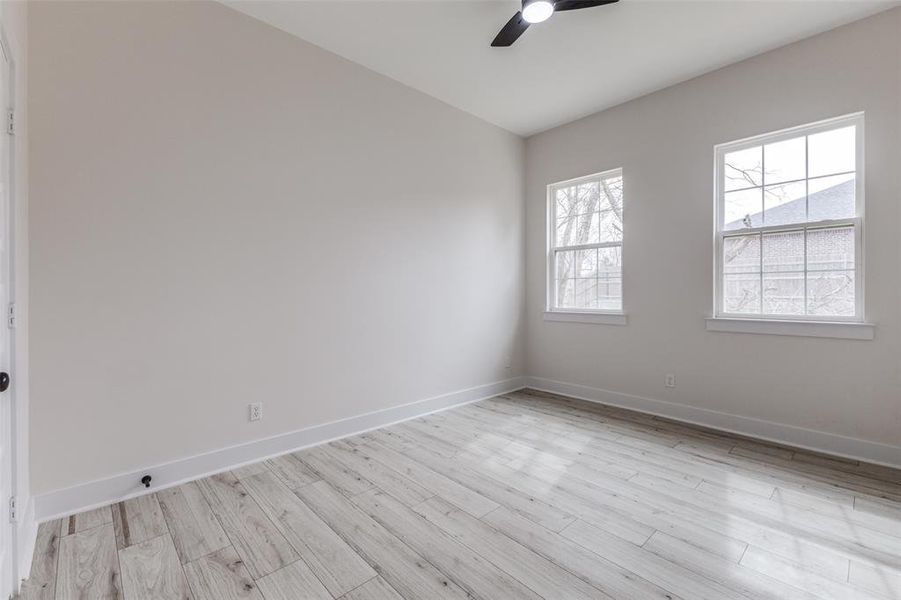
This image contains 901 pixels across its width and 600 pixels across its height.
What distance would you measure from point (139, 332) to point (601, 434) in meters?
3.25

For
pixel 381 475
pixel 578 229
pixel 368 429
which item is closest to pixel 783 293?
pixel 578 229

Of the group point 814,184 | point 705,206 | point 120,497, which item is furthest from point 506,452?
point 814,184

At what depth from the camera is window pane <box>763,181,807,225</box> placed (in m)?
2.94

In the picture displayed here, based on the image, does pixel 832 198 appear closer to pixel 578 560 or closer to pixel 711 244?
pixel 711 244

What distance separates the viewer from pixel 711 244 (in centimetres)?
330

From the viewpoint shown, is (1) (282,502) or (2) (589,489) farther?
(2) (589,489)

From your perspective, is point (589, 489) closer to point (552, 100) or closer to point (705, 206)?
point (705, 206)

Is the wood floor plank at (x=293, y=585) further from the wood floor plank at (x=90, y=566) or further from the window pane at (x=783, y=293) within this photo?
the window pane at (x=783, y=293)

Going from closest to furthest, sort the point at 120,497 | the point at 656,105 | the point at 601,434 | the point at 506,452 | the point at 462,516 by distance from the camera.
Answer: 1. the point at 462,516
2. the point at 120,497
3. the point at 506,452
4. the point at 601,434
5. the point at 656,105

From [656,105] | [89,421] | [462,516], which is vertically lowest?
[462,516]

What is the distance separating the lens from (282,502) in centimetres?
214

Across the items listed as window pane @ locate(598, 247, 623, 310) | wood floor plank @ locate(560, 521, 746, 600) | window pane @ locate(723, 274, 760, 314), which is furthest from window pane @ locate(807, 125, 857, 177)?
A: wood floor plank @ locate(560, 521, 746, 600)

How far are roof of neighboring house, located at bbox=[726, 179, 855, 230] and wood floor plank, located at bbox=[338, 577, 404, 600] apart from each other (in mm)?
3602

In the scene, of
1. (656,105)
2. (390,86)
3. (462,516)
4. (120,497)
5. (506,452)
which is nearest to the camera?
(462,516)
